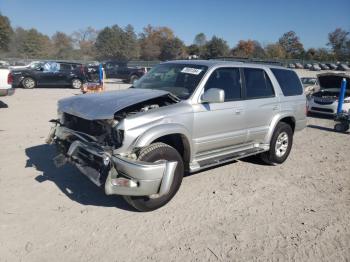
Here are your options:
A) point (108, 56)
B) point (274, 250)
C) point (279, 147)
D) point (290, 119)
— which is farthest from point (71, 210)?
point (108, 56)

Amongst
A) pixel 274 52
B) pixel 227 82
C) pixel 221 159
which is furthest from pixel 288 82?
pixel 274 52

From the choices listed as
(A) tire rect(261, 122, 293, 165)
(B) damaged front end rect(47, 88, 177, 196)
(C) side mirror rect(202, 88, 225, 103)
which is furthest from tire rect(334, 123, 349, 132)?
(B) damaged front end rect(47, 88, 177, 196)

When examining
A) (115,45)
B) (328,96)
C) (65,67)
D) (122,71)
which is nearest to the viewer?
(328,96)

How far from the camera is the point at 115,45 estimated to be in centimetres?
7212

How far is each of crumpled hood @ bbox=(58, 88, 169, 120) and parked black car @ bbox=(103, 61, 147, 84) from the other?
817 inches

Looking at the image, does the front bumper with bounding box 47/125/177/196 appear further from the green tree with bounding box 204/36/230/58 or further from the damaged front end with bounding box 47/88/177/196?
the green tree with bounding box 204/36/230/58

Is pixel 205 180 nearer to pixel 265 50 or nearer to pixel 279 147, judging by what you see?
pixel 279 147

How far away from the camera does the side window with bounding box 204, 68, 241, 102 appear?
5.03m

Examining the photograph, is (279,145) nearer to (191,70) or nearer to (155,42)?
(191,70)

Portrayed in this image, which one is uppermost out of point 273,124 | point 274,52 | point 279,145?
point 274,52

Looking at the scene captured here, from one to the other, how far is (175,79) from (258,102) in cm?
151

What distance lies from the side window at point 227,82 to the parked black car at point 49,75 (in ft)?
Result: 50.9

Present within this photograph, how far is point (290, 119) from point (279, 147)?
0.66 meters

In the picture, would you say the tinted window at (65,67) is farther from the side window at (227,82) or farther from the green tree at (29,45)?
the green tree at (29,45)
